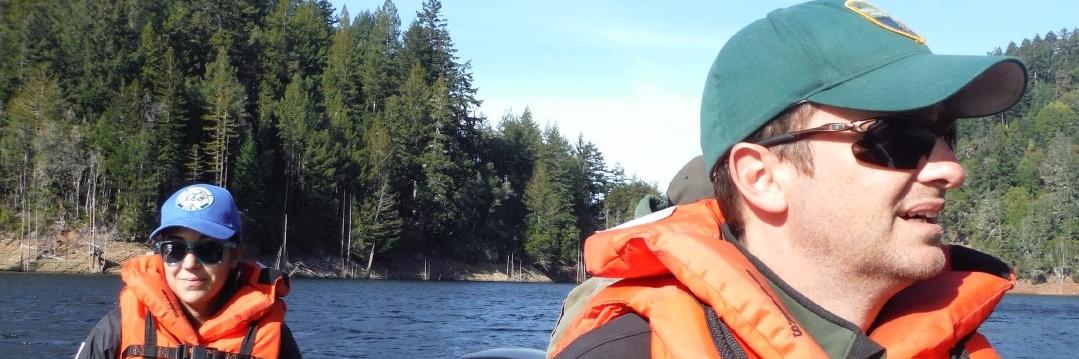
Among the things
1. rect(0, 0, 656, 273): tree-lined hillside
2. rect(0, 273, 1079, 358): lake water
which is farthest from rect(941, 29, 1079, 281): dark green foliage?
rect(0, 273, 1079, 358): lake water

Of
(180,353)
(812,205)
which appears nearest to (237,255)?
(180,353)

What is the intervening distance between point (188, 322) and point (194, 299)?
10 centimetres

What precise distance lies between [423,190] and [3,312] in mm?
50306

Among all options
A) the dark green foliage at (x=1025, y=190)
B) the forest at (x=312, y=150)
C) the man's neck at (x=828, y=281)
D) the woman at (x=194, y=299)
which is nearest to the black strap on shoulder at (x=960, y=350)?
the man's neck at (x=828, y=281)

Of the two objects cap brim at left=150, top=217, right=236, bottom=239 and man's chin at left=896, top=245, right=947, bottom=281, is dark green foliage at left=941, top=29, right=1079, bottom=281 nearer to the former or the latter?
cap brim at left=150, top=217, right=236, bottom=239

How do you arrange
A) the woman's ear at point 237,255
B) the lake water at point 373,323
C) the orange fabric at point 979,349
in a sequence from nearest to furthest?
the orange fabric at point 979,349
the woman's ear at point 237,255
the lake water at point 373,323

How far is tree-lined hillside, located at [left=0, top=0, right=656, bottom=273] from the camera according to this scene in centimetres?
5509

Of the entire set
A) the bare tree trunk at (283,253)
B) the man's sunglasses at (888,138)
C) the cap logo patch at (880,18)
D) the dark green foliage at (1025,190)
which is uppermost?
the dark green foliage at (1025,190)

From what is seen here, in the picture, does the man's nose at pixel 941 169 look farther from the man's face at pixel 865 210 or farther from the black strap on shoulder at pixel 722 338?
the black strap on shoulder at pixel 722 338

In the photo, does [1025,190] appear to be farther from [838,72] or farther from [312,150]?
[838,72]

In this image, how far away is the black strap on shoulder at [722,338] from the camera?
1620 mm

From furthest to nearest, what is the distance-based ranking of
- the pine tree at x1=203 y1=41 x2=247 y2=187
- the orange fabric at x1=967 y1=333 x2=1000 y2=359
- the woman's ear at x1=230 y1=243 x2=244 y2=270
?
the pine tree at x1=203 y1=41 x2=247 y2=187 → the woman's ear at x1=230 y1=243 x2=244 y2=270 → the orange fabric at x1=967 y1=333 x2=1000 y2=359

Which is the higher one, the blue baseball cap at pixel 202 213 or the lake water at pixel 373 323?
the blue baseball cap at pixel 202 213

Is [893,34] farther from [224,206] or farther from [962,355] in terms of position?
[224,206]
